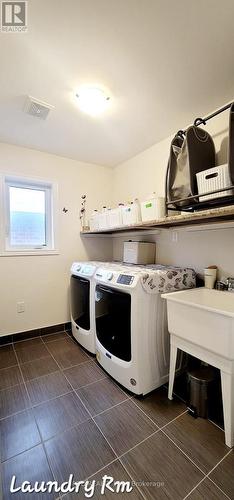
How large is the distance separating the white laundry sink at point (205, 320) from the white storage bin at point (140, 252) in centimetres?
73

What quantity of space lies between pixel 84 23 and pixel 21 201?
5.97 ft

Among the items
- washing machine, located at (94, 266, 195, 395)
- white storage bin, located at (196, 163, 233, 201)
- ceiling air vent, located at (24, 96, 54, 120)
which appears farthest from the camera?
ceiling air vent, located at (24, 96, 54, 120)

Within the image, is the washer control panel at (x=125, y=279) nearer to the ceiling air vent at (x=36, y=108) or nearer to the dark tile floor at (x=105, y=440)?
the dark tile floor at (x=105, y=440)

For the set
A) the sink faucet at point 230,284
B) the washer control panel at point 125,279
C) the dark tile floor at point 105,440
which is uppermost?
the washer control panel at point 125,279

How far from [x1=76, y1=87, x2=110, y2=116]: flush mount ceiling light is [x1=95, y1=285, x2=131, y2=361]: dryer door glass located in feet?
4.73

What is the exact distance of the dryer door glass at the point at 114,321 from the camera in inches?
58.8

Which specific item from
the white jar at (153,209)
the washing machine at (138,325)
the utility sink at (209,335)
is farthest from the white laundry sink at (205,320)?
the white jar at (153,209)

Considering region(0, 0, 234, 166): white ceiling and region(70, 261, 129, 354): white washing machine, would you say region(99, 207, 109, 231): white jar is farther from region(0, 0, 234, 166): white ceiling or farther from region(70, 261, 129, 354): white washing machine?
region(0, 0, 234, 166): white ceiling

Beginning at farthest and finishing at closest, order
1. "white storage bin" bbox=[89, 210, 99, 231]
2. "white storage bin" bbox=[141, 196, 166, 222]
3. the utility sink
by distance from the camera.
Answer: "white storage bin" bbox=[89, 210, 99, 231] → "white storage bin" bbox=[141, 196, 166, 222] → the utility sink

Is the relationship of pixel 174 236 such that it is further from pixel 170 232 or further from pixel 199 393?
pixel 199 393

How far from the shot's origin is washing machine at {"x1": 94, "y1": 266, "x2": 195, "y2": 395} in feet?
4.64

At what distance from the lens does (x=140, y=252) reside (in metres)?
2.13

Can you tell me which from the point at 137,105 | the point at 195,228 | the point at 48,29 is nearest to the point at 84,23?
the point at 48,29

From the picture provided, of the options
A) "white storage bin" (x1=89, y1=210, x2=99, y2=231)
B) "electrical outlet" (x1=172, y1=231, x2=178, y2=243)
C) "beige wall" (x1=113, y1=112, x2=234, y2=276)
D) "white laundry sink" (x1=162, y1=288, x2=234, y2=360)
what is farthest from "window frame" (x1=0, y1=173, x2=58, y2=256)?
"white laundry sink" (x1=162, y1=288, x2=234, y2=360)
